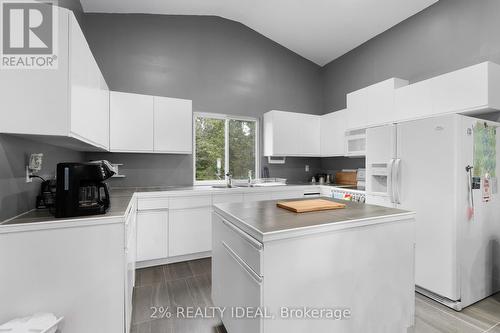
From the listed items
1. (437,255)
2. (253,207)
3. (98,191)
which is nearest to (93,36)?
(98,191)

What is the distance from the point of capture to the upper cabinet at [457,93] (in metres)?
2.18

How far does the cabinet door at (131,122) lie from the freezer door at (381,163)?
9.02ft

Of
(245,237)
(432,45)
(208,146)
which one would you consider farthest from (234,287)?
(432,45)

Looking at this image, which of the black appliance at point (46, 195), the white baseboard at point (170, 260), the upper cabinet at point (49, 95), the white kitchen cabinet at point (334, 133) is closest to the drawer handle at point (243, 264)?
the upper cabinet at point (49, 95)

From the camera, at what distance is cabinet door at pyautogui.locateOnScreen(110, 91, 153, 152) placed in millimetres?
2859

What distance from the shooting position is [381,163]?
2.67m

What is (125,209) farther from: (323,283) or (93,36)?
(93,36)

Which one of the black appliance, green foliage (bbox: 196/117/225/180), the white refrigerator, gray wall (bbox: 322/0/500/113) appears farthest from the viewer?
green foliage (bbox: 196/117/225/180)

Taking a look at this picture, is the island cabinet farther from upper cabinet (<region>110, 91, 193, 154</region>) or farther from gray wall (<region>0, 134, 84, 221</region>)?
gray wall (<region>0, 134, 84, 221</region>)

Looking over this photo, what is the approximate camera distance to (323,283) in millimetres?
1261

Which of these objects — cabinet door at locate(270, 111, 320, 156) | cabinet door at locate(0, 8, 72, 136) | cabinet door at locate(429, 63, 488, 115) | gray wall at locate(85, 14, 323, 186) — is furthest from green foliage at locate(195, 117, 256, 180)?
cabinet door at locate(429, 63, 488, 115)

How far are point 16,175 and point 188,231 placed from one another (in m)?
1.88

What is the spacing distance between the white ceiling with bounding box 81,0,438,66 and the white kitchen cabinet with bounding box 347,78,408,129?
Answer: 1039mm

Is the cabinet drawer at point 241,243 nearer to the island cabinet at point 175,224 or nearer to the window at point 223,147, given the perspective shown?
the island cabinet at point 175,224
